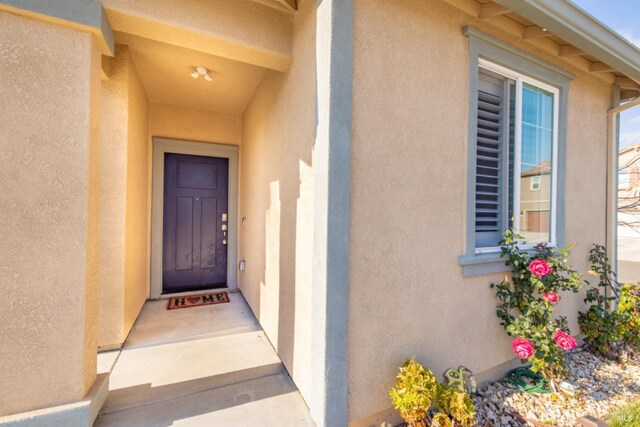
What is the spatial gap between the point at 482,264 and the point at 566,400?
137 cm

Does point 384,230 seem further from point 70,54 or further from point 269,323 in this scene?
point 70,54

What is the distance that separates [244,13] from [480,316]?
3327mm

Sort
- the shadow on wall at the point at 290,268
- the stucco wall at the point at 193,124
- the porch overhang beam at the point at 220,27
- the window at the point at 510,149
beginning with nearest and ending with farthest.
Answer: the porch overhang beam at the point at 220,27, the shadow on wall at the point at 290,268, the window at the point at 510,149, the stucco wall at the point at 193,124

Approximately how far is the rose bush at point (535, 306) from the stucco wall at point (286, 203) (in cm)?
185

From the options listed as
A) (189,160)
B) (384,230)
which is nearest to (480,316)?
(384,230)

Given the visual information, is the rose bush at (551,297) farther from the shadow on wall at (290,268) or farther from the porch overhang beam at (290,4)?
the porch overhang beam at (290,4)

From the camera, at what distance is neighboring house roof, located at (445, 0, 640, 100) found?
2.15 metres

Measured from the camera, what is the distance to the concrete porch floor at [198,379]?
74.4 inches

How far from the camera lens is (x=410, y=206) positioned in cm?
207

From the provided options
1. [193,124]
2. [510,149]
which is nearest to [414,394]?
[510,149]

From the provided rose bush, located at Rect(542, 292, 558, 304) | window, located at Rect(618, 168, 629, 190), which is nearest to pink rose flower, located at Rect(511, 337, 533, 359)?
rose bush, located at Rect(542, 292, 558, 304)

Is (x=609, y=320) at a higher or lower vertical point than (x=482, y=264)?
lower

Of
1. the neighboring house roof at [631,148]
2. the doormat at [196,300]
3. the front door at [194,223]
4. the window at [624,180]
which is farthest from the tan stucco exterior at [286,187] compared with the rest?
the window at [624,180]

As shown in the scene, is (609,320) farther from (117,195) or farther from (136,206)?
(136,206)
